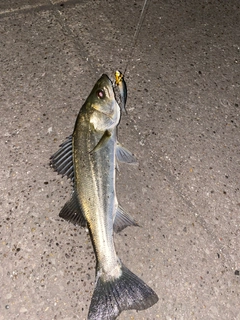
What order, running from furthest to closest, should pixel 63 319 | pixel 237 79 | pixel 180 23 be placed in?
1. pixel 180 23
2. pixel 237 79
3. pixel 63 319

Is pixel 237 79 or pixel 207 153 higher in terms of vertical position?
pixel 237 79

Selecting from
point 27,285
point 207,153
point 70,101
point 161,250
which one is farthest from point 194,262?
point 70,101

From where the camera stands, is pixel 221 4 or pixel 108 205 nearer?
pixel 108 205

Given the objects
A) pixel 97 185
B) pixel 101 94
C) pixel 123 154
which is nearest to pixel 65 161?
pixel 97 185

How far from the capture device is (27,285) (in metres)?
2.82

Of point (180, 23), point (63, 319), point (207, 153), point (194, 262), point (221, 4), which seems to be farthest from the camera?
point (221, 4)

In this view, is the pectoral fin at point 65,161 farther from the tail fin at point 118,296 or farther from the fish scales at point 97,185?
the tail fin at point 118,296

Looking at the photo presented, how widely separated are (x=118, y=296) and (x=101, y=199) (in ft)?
2.00

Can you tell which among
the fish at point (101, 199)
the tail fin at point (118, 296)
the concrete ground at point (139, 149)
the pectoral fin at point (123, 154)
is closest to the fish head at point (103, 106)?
the fish at point (101, 199)

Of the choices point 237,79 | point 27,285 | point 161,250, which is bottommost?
point 27,285

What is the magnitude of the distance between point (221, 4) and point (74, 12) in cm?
161

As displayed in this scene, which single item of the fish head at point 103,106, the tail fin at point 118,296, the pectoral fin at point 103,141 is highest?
the fish head at point 103,106

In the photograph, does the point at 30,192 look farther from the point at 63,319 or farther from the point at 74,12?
the point at 74,12

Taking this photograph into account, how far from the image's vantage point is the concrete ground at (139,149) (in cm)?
287
